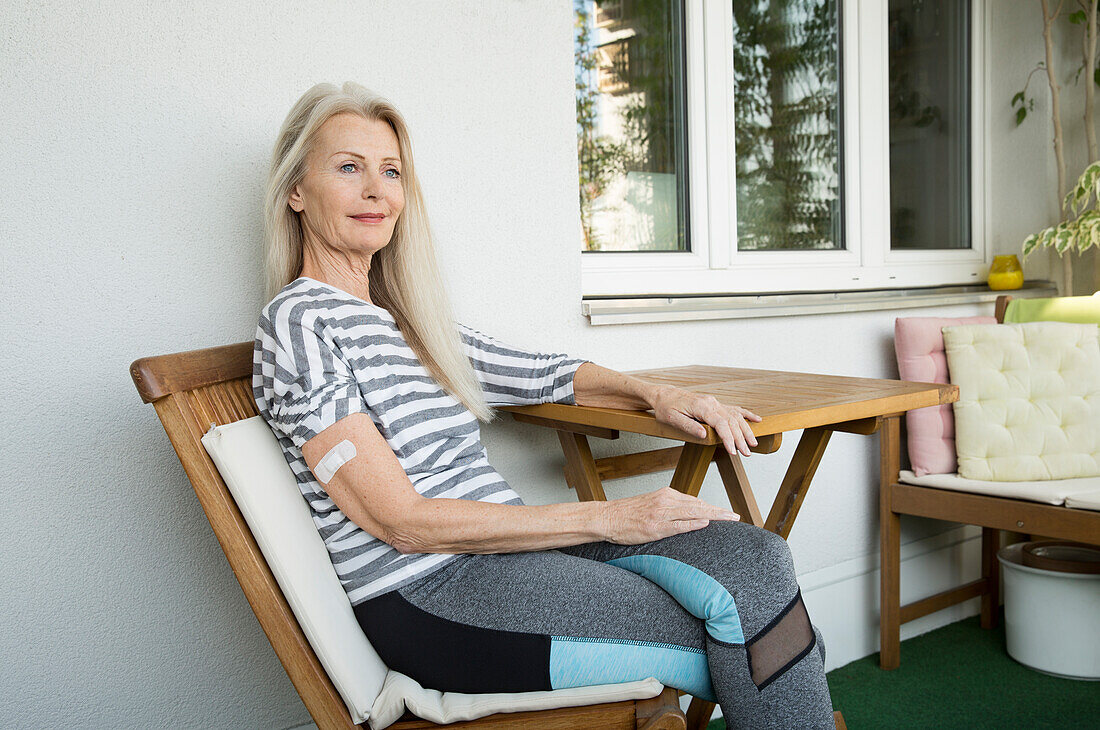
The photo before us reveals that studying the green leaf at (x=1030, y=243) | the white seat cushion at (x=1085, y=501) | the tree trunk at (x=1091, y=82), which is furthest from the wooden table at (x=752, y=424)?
the tree trunk at (x=1091, y=82)

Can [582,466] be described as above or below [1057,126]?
below

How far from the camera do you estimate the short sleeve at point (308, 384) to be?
1.26 metres

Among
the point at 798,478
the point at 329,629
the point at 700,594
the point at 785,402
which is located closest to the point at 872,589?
the point at 798,478

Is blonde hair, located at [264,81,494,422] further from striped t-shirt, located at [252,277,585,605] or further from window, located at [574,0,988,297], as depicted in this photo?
window, located at [574,0,988,297]

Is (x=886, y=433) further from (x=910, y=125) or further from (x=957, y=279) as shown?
(x=910, y=125)

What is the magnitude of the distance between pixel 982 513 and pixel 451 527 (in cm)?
175

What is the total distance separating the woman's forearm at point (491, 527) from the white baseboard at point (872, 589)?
47.3 inches

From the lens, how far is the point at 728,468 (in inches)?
71.1

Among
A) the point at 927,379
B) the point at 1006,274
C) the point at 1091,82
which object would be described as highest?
the point at 1091,82

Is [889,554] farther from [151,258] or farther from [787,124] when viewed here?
[151,258]

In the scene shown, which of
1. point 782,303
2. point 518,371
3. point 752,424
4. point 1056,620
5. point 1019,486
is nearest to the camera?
point 752,424

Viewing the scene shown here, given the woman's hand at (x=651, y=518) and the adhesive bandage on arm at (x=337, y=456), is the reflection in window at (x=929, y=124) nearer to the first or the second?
the woman's hand at (x=651, y=518)

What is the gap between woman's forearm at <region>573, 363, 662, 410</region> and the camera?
165cm

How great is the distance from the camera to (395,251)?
65.6 inches
